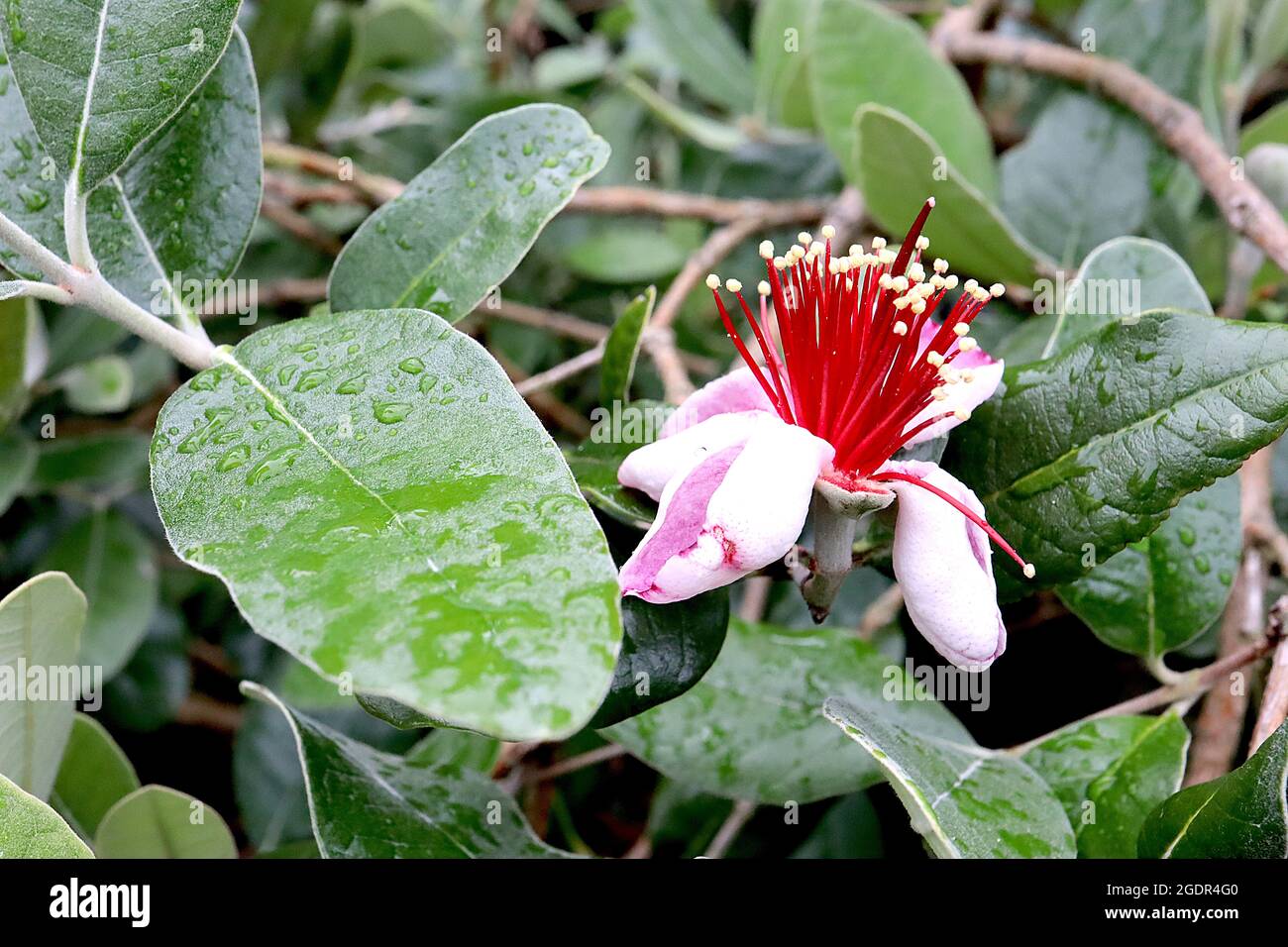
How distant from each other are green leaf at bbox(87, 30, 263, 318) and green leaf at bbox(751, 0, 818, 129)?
35.4 inches

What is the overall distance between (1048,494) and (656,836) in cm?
65

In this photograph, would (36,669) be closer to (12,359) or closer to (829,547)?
(12,359)

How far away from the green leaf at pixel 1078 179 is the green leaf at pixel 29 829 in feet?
3.92

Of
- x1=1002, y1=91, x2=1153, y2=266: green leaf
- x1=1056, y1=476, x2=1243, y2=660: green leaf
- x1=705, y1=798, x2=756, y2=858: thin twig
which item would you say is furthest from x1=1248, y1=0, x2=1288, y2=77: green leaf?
x1=705, y1=798, x2=756, y2=858: thin twig

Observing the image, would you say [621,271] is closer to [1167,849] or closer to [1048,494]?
[1048,494]

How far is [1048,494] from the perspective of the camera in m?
0.78

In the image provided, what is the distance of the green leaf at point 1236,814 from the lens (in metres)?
0.68

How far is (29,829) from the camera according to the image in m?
0.76

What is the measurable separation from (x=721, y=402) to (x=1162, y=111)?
0.83 metres

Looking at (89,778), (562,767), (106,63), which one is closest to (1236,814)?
(562,767)

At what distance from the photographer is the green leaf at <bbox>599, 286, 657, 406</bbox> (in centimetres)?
91

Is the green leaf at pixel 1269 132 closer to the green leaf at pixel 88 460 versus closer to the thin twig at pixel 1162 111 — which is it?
the thin twig at pixel 1162 111
